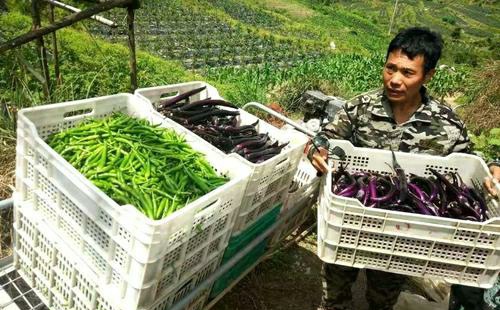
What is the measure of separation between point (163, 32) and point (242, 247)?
21.6m

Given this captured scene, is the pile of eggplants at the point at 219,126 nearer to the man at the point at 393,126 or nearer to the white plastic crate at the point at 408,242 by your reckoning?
the man at the point at 393,126

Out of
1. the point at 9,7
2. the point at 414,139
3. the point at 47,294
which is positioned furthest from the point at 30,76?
the point at 9,7

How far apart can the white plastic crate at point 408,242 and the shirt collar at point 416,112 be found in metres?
1.02

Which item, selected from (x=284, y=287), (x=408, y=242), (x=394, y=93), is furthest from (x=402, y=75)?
(x=284, y=287)

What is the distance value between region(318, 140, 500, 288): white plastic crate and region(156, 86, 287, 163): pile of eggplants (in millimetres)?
758

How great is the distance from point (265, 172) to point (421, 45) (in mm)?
1492

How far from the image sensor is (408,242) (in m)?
2.67

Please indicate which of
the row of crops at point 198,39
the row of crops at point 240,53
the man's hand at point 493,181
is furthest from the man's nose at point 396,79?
the row of crops at point 198,39

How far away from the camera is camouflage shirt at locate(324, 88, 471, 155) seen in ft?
11.5

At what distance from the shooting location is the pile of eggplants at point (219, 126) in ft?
11.2

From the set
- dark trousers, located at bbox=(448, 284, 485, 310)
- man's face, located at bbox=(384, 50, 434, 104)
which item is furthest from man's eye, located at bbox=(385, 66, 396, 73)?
dark trousers, located at bbox=(448, 284, 485, 310)

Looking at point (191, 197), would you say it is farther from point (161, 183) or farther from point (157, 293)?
point (157, 293)

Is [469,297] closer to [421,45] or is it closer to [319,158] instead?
[319,158]

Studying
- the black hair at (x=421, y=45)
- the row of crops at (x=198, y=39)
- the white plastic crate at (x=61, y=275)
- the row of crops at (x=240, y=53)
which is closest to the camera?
the white plastic crate at (x=61, y=275)
